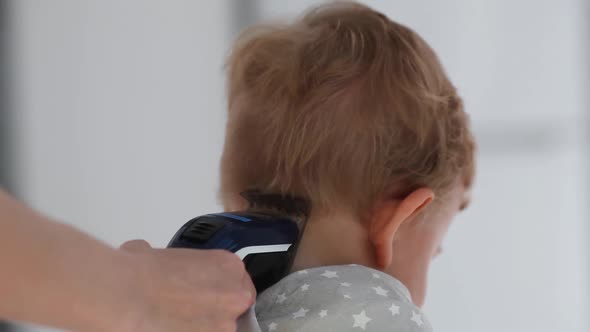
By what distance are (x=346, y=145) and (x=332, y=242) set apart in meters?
0.09

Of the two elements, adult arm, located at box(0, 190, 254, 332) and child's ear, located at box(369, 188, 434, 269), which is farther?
child's ear, located at box(369, 188, 434, 269)

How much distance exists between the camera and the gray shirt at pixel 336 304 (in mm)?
670

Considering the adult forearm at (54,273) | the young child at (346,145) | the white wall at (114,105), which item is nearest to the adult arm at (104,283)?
the adult forearm at (54,273)

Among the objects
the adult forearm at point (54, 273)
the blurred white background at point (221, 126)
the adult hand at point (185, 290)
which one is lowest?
the blurred white background at point (221, 126)

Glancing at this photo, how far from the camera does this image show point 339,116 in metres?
0.76

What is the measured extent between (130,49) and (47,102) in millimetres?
230

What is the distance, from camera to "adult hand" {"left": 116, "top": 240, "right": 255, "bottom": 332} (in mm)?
517

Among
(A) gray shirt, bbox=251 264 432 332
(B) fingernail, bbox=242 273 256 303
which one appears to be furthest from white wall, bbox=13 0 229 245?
(B) fingernail, bbox=242 273 256 303

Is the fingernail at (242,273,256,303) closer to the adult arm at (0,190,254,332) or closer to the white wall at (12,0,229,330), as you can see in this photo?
the adult arm at (0,190,254,332)

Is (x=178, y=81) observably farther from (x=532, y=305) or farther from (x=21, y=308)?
(x=21, y=308)

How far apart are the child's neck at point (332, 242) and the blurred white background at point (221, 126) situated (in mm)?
1141

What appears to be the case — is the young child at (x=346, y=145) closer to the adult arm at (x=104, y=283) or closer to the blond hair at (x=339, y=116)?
the blond hair at (x=339, y=116)

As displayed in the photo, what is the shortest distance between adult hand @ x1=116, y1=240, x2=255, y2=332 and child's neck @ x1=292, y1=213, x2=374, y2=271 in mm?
162

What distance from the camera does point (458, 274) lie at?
1.91 metres
